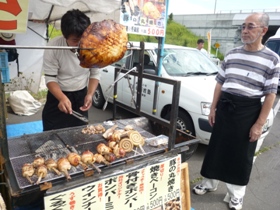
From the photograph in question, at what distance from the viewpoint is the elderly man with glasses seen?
2.33m

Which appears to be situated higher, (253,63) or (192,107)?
(253,63)

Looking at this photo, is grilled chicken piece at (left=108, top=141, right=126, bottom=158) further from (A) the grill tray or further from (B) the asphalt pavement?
(B) the asphalt pavement

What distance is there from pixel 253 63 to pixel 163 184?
1.55 metres

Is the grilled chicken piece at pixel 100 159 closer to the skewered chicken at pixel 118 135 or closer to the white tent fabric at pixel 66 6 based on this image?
the skewered chicken at pixel 118 135

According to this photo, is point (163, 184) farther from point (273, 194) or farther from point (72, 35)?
point (273, 194)

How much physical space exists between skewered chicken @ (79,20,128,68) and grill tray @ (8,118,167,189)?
0.72m

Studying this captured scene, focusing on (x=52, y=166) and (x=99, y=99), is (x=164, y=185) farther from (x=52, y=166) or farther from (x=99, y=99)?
(x=99, y=99)

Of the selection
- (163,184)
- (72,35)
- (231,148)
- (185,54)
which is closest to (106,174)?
(163,184)

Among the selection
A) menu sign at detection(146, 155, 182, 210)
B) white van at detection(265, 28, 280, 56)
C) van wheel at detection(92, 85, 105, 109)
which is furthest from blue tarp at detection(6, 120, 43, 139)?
white van at detection(265, 28, 280, 56)

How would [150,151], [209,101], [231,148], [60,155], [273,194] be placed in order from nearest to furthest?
[60,155]
[150,151]
[231,148]
[273,194]
[209,101]

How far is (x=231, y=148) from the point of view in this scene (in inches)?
105

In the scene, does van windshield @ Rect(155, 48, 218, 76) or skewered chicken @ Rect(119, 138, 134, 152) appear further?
van windshield @ Rect(155, 48, 218, 76)

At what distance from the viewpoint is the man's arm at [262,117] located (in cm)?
234

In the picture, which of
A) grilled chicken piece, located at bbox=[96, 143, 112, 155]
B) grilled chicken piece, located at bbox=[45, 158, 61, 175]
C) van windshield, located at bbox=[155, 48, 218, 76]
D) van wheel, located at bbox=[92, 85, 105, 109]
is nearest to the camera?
grilled chicken piece, located at bbox=[45, 158, 61, 175]
